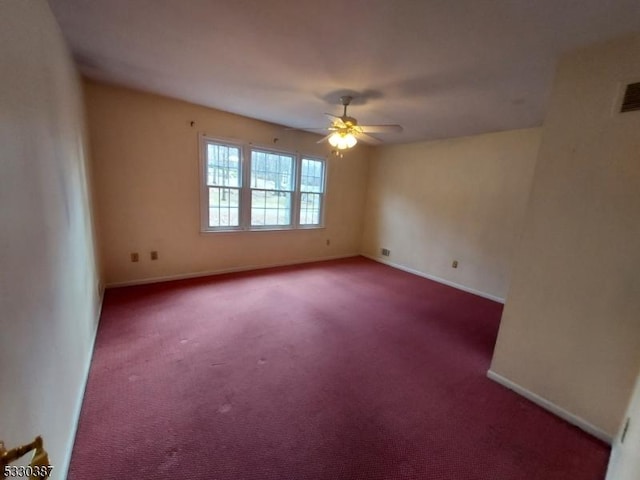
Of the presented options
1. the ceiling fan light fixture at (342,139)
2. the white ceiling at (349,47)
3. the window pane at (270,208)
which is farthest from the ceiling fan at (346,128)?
the window pane at (270,208)

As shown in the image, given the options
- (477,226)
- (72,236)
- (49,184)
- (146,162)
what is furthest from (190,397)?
(477,226)

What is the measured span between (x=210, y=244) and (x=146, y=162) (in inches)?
53.4

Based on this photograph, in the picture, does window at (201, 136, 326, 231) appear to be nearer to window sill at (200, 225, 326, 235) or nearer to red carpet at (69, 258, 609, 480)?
window sill at (200, 225, 326, 235)

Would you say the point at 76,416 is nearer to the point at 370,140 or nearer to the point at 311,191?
the point at 311,191

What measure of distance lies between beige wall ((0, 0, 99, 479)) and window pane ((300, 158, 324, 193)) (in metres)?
3.33

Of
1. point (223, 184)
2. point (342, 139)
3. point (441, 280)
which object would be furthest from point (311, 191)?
point (441, 280)

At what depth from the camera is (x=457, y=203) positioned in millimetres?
4363

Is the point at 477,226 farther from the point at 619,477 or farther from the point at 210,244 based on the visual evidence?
the point at 210,244

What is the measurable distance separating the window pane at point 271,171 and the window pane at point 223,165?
264mm

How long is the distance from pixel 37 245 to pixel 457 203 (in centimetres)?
473

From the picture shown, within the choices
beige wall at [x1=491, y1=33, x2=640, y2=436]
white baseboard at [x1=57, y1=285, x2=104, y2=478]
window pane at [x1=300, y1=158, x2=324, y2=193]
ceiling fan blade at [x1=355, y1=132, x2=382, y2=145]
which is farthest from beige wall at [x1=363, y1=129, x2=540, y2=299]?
white baseboard at [x1=57, y1=285, x2=104, y2=478]

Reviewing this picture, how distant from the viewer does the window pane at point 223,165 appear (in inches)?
153

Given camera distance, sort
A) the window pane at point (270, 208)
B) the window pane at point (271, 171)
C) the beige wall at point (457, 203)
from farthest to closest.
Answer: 1. the window pane at point (270, 208)
2. the window pane at point (271, 171)
3. the beige wall at point (457, 203)

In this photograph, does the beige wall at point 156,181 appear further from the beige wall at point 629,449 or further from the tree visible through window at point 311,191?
the beige wall at point 629,449
